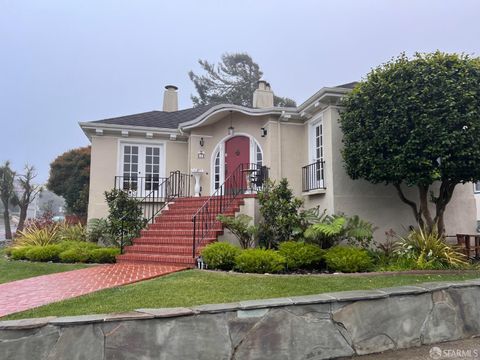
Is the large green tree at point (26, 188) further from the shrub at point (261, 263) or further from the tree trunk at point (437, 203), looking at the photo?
the tree trunk at point (437, 203)

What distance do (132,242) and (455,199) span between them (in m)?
9.02

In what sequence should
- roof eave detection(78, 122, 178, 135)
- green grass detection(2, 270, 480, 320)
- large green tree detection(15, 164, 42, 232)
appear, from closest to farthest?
green grass detection(2, 270, 480, 320), roof eave detection(78, 122, 178, 135), large green tree detection(15, 164, 42, 232)

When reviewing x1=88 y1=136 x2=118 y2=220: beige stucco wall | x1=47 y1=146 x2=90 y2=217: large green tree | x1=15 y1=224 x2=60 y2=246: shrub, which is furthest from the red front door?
x1=47 y1=146 x2=90 y2=217: large green tree

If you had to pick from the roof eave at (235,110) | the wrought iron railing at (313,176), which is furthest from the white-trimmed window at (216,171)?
the wrought iron railing at (313,176)

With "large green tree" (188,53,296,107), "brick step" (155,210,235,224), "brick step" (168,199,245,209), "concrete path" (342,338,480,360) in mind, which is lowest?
"concrete path" (342,338,480,360)

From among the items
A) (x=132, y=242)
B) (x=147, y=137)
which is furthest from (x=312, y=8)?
(x=132, y=242)

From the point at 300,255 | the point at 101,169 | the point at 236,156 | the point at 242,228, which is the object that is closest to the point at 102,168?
Result: the point at 101,169

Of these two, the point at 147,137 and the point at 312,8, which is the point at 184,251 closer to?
the point at 147,137

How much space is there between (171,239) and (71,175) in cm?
1327

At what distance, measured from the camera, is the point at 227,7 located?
21812 millimetres

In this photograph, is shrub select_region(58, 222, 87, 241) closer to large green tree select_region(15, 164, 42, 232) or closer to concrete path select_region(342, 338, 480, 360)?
concrete path select_region(342, 338, 480, 360)

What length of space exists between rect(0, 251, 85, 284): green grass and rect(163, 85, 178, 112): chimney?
918 centimetres

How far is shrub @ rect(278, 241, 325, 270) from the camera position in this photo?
270 inches

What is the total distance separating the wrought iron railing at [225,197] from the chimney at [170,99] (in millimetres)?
6030
